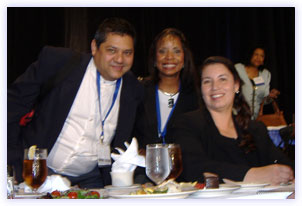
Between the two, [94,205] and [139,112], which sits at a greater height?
[139,112]

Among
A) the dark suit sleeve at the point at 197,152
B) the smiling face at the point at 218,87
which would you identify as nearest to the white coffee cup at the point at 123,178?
the dark suit sleeve at the point at 197,152

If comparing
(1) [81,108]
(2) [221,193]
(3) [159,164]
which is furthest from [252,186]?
(1) [81,108]

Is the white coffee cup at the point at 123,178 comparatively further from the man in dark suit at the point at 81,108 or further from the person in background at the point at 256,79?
the person in background at the point at 256,79

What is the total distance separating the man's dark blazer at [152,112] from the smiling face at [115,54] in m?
0.16

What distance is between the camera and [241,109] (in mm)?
2236

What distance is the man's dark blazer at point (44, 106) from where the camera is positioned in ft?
7.37

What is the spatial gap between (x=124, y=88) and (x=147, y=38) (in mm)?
306

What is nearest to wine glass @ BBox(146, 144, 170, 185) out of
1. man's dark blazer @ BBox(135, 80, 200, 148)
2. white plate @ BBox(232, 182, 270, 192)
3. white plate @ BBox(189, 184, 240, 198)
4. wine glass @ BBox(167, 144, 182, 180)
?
wine glass @ BBox(167, 144, 182, 180)

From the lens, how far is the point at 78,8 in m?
2.33

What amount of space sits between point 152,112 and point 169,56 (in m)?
0.33

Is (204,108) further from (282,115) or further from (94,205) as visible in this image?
(94,205)

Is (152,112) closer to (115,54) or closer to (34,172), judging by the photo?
(115,54)

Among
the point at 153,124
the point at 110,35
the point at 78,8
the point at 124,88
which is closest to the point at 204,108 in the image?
the point at 153,124

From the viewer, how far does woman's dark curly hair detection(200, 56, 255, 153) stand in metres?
2.19
